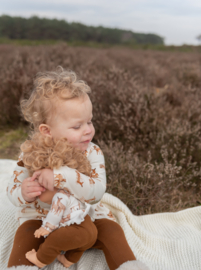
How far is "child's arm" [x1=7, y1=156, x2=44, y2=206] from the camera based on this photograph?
4.61 feet

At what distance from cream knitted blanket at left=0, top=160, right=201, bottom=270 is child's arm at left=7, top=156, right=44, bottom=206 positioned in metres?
0.45

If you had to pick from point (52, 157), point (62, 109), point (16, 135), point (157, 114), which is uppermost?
point (62, 109)

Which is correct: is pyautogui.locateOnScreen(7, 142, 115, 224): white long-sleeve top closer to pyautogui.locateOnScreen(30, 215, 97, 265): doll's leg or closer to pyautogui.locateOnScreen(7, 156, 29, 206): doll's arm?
pyautogui.locateOnScreen(7, 156, 29, 206): doll's arm

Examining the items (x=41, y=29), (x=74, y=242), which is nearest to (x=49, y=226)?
(x=74, y=242)

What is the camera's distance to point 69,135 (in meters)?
1.50

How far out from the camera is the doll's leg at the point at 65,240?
133 centimetres

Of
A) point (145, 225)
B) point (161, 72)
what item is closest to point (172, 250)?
point (145, 225)

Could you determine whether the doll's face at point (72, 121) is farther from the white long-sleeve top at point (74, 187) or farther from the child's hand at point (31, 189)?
the child's hand at point (31, 189)

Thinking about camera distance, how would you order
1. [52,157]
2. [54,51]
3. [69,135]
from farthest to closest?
1. [54,51]
2. [69,135]
3. [52,157]

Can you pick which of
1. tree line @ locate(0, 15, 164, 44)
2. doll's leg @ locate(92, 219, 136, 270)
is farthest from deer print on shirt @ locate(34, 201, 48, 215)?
tree line @ locate(0, 15, 164, 44)

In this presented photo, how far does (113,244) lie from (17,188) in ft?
2.26

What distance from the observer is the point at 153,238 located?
1946 mm

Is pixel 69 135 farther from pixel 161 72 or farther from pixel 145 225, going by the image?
pixel 161 72

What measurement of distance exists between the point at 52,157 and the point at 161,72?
4540 mm
